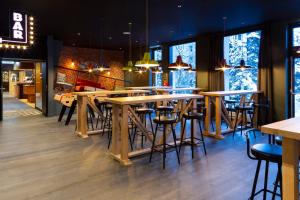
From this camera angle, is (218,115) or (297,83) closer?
(218,115)

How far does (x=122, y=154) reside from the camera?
12.6 feet

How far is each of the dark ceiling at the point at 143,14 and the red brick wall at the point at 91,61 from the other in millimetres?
2215

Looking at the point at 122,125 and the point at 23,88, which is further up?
the point at 23,88

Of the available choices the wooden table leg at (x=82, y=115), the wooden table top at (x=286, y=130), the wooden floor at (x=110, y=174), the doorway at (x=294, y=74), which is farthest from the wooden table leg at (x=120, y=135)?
the doorway at (x=294, y=74)

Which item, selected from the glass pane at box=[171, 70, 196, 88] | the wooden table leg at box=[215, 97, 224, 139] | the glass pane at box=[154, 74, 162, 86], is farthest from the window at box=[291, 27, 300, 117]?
the glass pane at box=[154, 74, 162, 86]

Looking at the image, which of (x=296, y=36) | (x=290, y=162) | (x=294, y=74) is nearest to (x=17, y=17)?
(x=290, y=162)

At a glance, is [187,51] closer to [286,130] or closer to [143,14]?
[143,14]

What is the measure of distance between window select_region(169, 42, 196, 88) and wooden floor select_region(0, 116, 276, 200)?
4.31 metres

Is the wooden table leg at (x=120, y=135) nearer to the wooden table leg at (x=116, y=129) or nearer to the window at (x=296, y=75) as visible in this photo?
the wooden table leg at (x=116, y=129)

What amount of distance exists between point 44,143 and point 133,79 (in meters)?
6.93

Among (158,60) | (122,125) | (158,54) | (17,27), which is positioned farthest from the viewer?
(158,54)

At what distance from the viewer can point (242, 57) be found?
7.27 meters

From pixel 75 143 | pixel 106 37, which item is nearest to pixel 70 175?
pixel 75 143

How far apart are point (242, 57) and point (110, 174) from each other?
558cm
